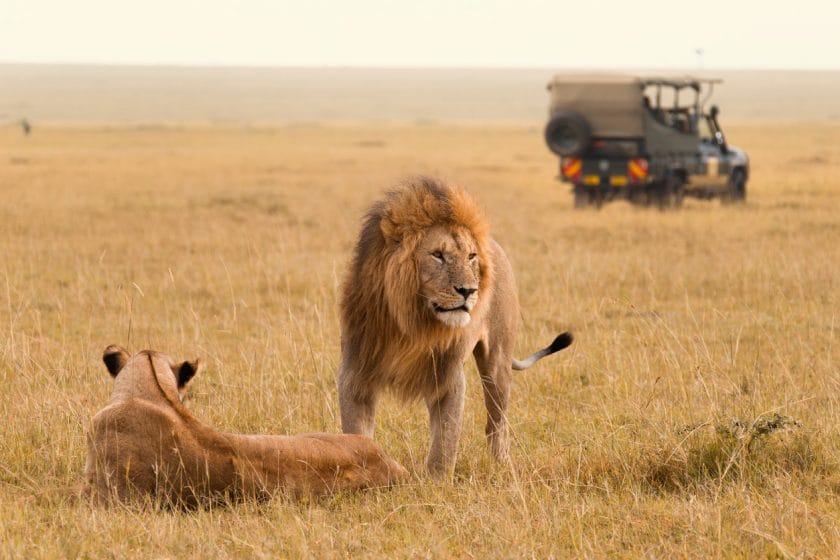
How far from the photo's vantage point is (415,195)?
16.1 feet

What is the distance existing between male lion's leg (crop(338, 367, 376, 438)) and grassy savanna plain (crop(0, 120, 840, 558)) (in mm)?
284

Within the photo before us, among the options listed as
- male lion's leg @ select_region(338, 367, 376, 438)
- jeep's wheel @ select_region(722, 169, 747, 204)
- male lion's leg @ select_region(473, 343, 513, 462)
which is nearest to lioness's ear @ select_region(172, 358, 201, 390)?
male lion's leg @ select_region(338, 367, 376, 438)

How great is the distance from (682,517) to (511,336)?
1.65 m

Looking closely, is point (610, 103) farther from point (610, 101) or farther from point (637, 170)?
point (637, 170)

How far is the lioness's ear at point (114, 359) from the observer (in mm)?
4484

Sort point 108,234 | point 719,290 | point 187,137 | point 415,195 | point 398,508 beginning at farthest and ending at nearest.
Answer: point 187,137
point 108,234
point 719,290
point 415,195
point 398,508

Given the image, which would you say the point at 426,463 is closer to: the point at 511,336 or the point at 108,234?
the point at 511,336

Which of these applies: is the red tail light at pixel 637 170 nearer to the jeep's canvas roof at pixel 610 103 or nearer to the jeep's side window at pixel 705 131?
the jeep's canvas roof at pixel 610 103

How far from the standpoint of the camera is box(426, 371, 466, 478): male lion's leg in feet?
16.4

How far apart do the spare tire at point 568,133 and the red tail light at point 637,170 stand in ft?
2.59

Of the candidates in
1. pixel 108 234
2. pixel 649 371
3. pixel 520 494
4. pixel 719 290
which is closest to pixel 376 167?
pixel 108 234

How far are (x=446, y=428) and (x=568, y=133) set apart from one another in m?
14.5

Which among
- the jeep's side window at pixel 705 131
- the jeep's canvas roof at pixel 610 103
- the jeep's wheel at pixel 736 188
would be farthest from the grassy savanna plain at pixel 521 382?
the jeep's side window at pixel 705 131

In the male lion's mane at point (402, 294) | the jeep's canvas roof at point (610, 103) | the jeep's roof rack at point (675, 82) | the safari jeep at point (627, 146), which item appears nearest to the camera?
the male lion's mane at point (402, 294)
